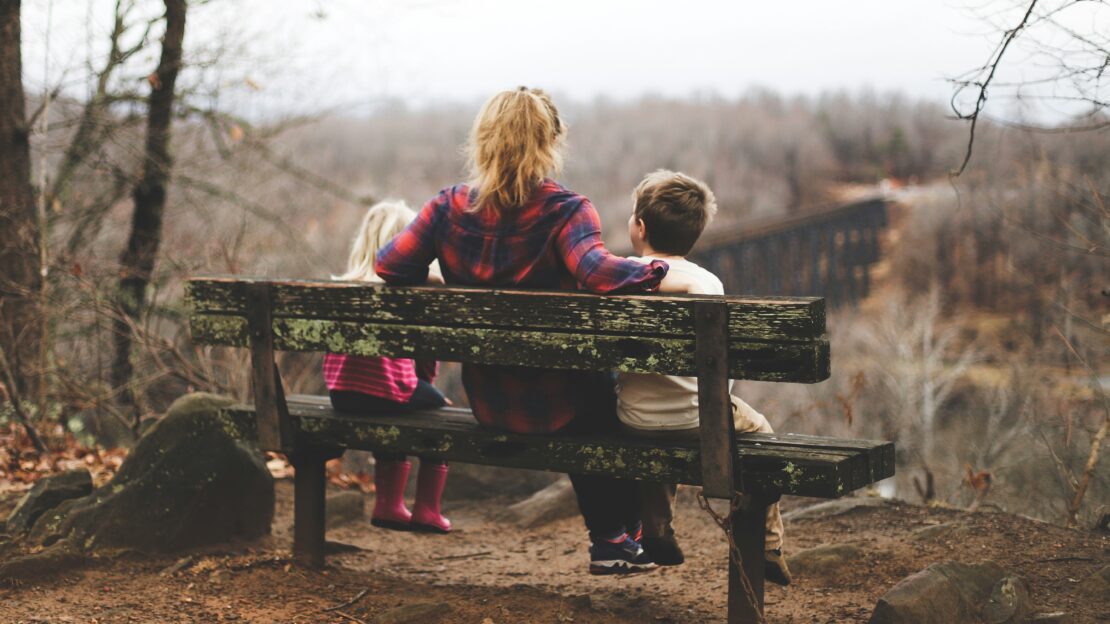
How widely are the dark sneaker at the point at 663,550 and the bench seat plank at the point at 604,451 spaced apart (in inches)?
17.0

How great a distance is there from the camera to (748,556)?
3.28m

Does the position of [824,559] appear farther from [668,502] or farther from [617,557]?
[617,557]

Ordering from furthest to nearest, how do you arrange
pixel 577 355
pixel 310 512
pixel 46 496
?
pixel 46 496 < pixel 310 512 < pixel 577 355

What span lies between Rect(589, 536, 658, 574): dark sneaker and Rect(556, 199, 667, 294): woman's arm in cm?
97

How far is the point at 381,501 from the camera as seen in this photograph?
4.23m

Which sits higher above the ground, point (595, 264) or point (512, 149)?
point (512, 149)

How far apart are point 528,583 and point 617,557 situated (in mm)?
990

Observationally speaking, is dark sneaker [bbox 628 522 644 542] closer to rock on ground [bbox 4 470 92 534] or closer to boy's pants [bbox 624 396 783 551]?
boy's pants [bbox 624 396 783 551]

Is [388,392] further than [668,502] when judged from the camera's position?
Yes

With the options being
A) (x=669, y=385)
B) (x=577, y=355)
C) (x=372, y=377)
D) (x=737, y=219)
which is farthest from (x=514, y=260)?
(x=737, y=219)

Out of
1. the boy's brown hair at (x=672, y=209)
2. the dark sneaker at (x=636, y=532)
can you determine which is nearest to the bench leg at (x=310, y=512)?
the dark sneaker at (x=636, y=532)

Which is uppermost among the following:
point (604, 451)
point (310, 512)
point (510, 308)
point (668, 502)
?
point (510, 308)

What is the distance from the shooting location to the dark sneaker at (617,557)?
3662 millimetres

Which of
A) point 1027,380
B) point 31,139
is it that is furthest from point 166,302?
point 1027,380
